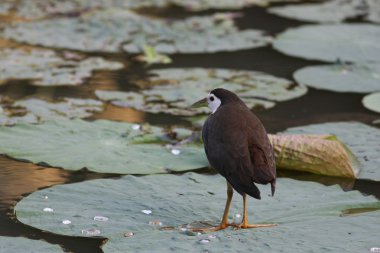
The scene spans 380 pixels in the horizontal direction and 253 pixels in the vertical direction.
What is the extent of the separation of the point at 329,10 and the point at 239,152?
5.93m

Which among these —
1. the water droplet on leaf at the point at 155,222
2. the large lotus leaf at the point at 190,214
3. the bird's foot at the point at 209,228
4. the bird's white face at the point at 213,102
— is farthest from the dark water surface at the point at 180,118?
the bird's white face at the point at 213,102

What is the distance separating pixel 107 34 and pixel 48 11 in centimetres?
129

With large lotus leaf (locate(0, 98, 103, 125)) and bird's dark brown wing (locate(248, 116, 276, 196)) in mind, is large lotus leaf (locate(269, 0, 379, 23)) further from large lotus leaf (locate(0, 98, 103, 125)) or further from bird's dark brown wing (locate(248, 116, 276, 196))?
bird's dark brown wing (locate(248, 116, 276, 196))

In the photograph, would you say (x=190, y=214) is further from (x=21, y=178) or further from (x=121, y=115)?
(x=121, y=115)

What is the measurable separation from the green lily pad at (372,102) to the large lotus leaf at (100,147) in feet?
4.77

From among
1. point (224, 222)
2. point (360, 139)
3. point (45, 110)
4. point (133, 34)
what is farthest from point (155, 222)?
point (133, 34)

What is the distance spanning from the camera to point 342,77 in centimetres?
639

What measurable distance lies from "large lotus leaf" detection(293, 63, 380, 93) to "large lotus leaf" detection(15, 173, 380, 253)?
2.11 meters

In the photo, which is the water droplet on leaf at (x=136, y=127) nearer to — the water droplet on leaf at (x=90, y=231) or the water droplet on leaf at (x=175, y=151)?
the water droplet on leaf at (x=175, y=151)

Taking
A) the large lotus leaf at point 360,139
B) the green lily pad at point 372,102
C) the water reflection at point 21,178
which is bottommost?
the water reflection at point 21,178

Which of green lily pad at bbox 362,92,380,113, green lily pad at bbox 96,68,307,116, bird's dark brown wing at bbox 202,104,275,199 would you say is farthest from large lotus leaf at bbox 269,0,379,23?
bird's dark brown wing at bbox 202,104,275,199

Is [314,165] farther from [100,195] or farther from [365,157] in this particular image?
[100,195]

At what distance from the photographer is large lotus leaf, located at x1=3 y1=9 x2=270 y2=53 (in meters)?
7.35

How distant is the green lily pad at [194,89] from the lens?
5.70 metres
